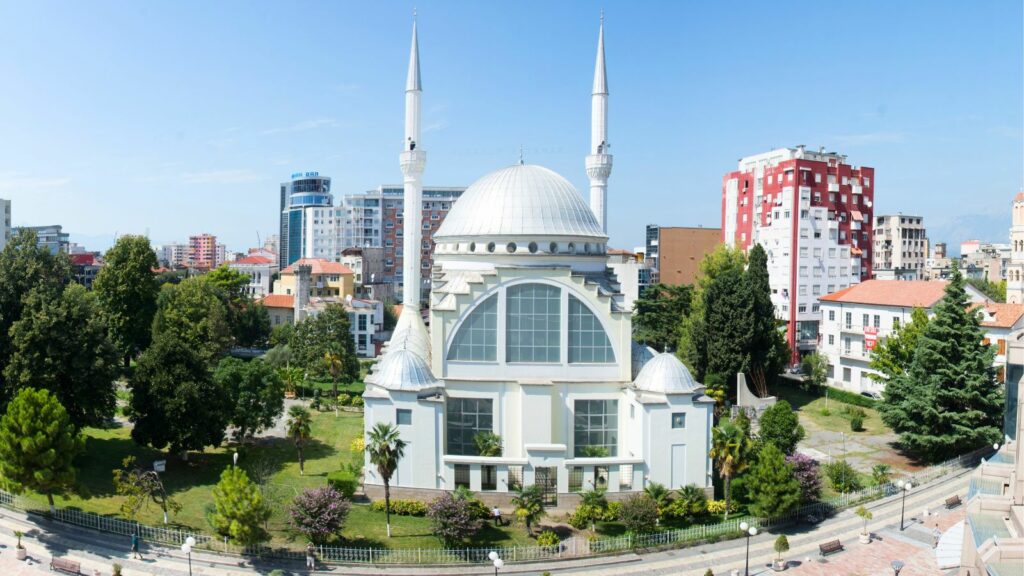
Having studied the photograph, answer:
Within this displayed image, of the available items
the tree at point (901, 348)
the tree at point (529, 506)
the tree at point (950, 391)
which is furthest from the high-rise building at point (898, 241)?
the tree at point (529, 506)

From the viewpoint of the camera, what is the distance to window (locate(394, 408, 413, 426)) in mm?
31672

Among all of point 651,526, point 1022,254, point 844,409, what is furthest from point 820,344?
point 651,526

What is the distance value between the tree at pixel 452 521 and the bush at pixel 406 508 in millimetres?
3193

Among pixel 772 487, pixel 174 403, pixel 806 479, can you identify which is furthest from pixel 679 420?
pixel 174 403

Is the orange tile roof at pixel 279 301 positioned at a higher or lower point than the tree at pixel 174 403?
higher

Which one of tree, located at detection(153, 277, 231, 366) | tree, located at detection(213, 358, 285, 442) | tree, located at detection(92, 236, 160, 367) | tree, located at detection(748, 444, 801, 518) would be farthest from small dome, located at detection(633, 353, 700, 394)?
tree, located at detection(92, 236, 160, 367)

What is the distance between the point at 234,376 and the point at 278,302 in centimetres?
4164

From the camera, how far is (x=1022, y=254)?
6253cm

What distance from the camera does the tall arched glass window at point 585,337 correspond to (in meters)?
33.9

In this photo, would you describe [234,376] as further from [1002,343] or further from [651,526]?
[1002,343]

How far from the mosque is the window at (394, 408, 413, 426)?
2.4 inches

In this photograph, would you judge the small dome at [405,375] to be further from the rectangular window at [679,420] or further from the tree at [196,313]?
the tree at [196,313]

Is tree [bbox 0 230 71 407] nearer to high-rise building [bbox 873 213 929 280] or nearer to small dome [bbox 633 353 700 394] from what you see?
small dome [bbox 633 353 700 394]

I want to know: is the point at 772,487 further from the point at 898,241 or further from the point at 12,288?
Result: the point at 898,241
